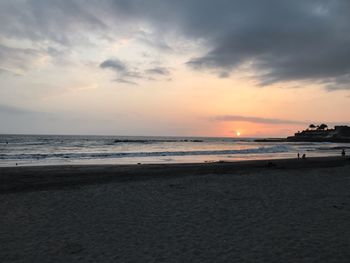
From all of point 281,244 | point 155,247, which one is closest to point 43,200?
point 155,247

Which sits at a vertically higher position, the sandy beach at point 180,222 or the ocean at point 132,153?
the ocean at point 132,153

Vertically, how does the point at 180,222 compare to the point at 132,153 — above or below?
below

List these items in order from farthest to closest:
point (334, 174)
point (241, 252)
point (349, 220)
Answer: point (334, 174) < point (349, 220) < point (241, 252)

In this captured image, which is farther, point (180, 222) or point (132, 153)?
point (132, 153)

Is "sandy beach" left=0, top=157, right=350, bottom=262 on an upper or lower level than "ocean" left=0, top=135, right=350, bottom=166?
lower

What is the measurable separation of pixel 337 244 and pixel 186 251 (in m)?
2.87

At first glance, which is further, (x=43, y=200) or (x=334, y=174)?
(x=334, y=174)

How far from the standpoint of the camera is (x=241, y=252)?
7.12 m

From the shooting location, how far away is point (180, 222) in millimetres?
9414

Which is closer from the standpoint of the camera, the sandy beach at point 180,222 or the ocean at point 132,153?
the sandy beach at point 180,222

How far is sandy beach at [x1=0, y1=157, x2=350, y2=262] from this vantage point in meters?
7.12

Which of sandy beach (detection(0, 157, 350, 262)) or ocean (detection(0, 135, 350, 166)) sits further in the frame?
ocean (detection(0, 135, 350, 166))

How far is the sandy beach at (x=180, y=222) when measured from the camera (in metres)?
7.12

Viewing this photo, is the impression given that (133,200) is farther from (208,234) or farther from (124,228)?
(208,234)
